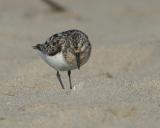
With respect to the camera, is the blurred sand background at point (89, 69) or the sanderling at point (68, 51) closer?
the blurred sand background at point (89, 69)

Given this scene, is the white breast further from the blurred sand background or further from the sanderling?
the blurred sand background

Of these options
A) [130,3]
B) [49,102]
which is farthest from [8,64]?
[130,3]

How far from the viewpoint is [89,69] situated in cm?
1237

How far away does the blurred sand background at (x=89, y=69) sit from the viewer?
734 centimetres

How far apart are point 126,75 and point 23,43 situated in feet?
16.2

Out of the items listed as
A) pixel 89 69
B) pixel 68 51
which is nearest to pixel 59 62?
pixel 68 51

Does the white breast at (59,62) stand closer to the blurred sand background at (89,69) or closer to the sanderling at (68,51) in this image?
the sanderling at (68,51)

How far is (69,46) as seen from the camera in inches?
385

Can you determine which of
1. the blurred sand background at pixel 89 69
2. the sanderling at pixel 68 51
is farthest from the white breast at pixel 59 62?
the blurred sand background at pixel 89 69

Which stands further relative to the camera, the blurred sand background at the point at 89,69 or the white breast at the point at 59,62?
the white breast at the point at 59,62

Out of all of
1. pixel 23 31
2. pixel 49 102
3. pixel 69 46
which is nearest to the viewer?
pixel 49 102

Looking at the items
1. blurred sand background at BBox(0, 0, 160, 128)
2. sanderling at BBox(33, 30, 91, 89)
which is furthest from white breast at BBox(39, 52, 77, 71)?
blurred sand background at BBox(0, 0, 160, 128)

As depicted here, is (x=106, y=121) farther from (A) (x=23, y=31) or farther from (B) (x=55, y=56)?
(A) (x=23, y=31)

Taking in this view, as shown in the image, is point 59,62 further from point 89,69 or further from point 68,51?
point 89,69
